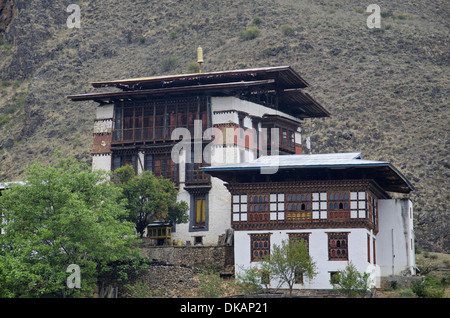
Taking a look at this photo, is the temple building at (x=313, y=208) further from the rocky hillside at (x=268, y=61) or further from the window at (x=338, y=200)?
the rocky hillside at (x=268, y=61)

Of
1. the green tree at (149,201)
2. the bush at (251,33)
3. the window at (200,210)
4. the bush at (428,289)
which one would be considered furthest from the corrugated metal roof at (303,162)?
the bush at (251,33)

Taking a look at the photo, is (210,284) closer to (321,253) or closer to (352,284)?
(321,253)

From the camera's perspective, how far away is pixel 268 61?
113 metres

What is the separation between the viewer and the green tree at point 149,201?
63750 millimetres

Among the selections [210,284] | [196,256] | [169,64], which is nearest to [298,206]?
[196,256]

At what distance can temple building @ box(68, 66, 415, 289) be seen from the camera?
57.9m

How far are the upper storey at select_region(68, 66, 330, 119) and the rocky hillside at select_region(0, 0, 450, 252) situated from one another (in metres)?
19.6

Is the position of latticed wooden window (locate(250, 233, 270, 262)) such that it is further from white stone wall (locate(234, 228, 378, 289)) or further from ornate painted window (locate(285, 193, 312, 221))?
ornate painted window (locate(285, 193, 312, 221))

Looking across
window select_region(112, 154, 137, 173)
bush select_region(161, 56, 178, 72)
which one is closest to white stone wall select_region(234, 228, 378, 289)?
window select_region(112, 154, 137, 173)

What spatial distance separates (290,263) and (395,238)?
1133cm
